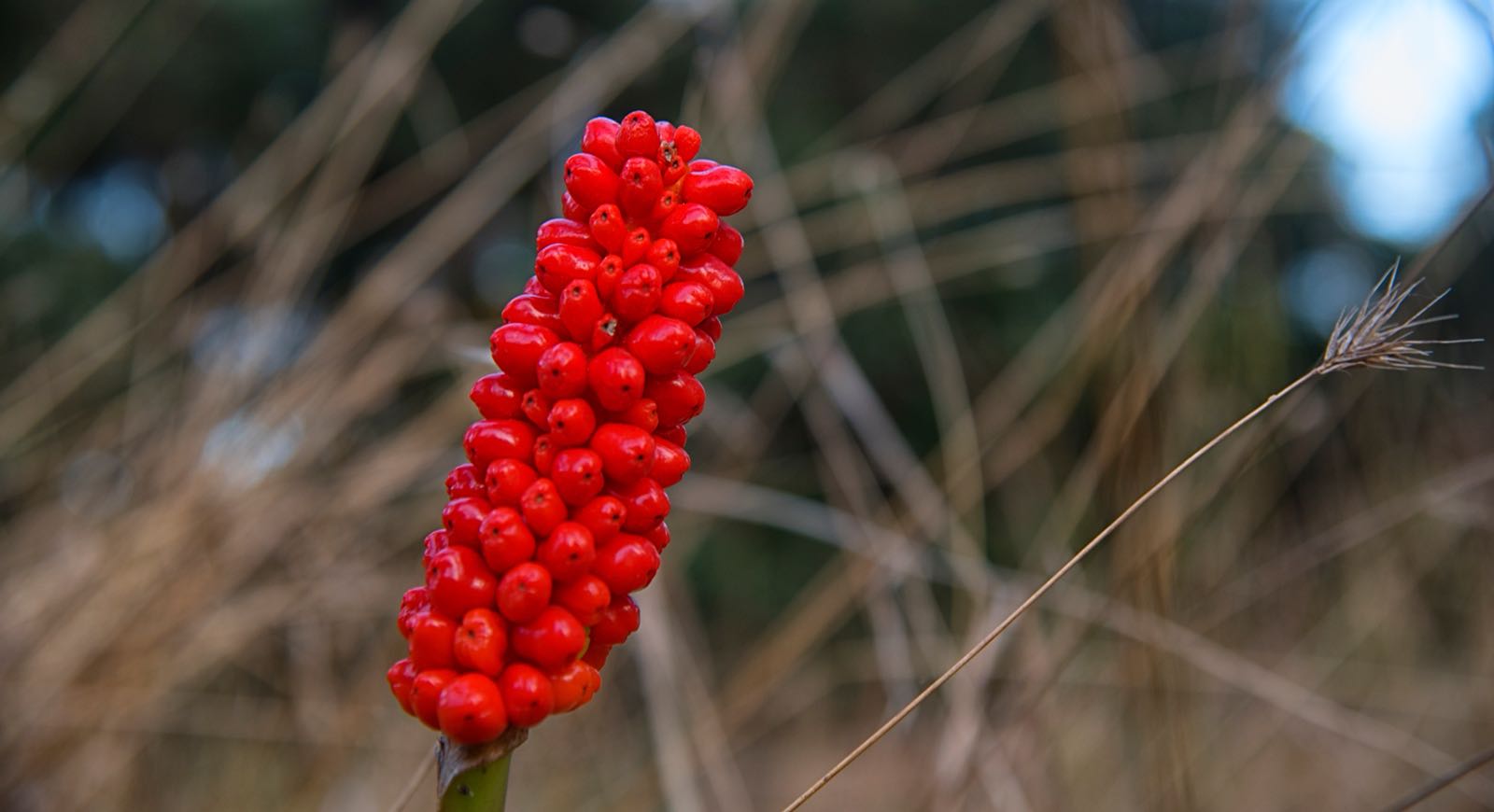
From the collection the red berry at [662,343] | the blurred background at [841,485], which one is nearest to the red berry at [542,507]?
the red berry at [662,343]

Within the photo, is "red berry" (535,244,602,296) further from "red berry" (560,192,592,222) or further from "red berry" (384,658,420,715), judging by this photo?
"red berry" (384,658,420,715)

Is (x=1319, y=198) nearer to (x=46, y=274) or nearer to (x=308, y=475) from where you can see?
(x=308, y=475)

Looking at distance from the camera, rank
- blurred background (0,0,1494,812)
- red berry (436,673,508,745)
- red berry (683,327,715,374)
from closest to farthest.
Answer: red berry (436,673,508,745)
red berry (683,327,715,374)
blurred background (0,0,1494,812)

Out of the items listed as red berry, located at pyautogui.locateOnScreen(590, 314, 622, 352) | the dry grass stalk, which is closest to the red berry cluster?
red berry, located at pyautogui.locateOnScreen(590, 314, 622, 352)

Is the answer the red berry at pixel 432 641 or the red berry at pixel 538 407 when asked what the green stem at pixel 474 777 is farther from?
the red berry at pixel 538 407

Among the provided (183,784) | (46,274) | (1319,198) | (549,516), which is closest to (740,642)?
(183,784)

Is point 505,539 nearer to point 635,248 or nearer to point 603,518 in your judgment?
point 603,518
